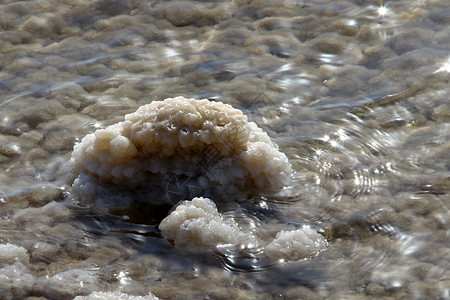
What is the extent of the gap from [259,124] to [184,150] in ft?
2.57

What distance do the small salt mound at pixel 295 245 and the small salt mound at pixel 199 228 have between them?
7.0 inches

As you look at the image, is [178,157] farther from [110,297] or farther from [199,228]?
[110,297]

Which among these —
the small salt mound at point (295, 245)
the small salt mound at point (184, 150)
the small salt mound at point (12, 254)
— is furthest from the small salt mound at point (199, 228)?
the small salt mound at point (12, 254)

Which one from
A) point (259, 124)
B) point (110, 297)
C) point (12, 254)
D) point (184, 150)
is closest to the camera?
point (110, 297)

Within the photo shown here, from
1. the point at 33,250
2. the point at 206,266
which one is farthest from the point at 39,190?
the point at 206,266

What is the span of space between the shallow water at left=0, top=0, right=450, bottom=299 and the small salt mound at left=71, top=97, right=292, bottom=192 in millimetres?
175

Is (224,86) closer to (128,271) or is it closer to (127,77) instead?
(127,77)

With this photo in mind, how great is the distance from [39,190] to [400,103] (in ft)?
8.22

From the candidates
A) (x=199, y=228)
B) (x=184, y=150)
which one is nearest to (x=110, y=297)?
(x=199, y=228)

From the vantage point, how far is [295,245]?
2.89m

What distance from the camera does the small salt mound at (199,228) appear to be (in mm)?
2947

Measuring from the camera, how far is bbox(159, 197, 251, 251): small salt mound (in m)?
2.95

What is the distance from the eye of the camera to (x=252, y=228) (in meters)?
3.11

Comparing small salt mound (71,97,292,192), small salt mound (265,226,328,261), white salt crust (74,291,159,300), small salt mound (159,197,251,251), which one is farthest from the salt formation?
white salt crust (74,291,159,300)
